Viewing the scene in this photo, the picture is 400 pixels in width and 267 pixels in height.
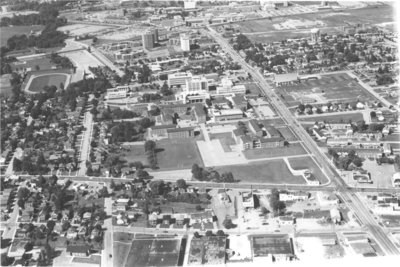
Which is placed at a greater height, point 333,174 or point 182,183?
point 182,183

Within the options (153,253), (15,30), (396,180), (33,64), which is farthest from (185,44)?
(153,253)

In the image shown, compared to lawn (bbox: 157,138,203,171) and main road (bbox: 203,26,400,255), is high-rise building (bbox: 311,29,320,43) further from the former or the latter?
lawn (bbox: 157,138,203,171)

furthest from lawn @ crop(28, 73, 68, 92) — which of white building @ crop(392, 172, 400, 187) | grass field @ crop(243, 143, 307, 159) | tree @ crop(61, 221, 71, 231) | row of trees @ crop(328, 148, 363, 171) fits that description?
white building @ crop(392, 172, 400, 187)

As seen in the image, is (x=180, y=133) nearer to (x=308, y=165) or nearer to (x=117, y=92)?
(x=308, y=165)

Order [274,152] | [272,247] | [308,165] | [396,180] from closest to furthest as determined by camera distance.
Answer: [272,247] → [396,180] → [308,165] → [274,152]

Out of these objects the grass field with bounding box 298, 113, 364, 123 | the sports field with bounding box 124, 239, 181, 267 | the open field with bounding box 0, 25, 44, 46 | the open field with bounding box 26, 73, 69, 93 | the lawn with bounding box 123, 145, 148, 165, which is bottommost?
the open field with bounding box 0, 25, 44, 46

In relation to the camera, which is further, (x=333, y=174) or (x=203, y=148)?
(x=203, y=148)
